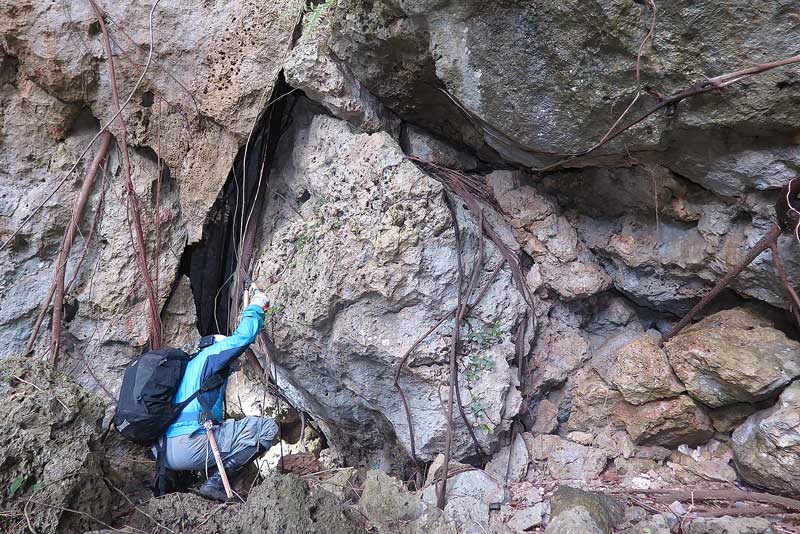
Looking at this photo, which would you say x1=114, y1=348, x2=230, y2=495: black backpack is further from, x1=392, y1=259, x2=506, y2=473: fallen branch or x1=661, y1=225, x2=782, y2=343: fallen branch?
x1=661, y1=225, x2=782, y2=343: fallen branch

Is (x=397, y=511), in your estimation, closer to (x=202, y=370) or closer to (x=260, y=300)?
(x=202, y=370)

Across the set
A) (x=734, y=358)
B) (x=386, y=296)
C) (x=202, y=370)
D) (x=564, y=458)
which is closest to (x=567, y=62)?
(x=386, y=296)

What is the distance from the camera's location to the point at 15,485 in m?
2.24

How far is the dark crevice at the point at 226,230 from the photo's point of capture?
3.84m

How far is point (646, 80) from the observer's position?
95.8 inches

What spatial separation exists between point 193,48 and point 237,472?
301cm

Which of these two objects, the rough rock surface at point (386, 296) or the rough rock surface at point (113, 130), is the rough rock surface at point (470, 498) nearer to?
the rough rock surface at point (386, 296)

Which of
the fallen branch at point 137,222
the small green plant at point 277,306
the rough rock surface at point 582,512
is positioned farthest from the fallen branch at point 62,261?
the rough rock surface at point 582,512

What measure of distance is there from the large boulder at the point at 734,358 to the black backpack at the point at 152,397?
9.36 ft

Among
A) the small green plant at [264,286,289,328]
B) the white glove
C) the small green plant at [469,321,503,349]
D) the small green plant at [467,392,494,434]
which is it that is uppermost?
the white glove

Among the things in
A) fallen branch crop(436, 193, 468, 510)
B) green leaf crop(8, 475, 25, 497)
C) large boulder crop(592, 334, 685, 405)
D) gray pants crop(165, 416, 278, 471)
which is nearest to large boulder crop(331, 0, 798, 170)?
fallen branch crop(436, 193, 468, 510)

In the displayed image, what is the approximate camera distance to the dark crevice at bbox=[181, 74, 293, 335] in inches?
151

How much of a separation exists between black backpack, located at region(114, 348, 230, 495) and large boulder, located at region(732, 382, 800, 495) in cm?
302

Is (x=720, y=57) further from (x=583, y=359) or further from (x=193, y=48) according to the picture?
(x=193, y=48)
